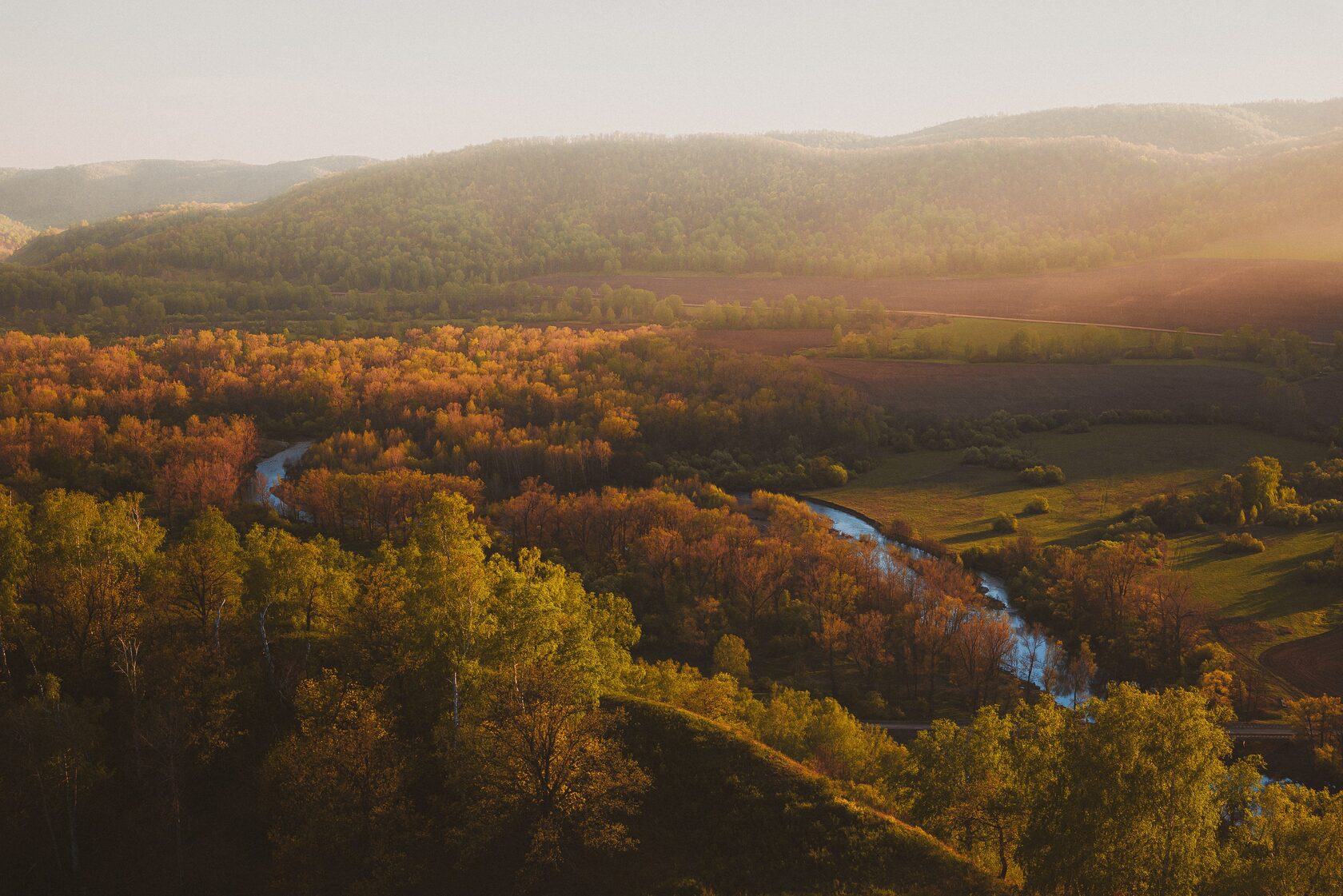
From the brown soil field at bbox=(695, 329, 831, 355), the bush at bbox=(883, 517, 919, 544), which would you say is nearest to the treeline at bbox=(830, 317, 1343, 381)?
the brown soil field at bbox=(695, 329, 831, 355)

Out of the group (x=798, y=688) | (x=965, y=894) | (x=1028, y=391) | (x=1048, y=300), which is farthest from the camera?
(x=1048, y=300)

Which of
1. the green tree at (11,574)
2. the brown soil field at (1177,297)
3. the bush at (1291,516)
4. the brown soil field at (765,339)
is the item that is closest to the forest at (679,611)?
the green tree at (11,574)

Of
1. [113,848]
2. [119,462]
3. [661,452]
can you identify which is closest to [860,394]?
[661,452]

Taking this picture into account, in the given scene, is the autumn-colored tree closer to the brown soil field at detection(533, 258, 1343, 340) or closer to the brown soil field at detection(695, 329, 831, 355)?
the brown soil field at detection(695, 329, 831, 355)

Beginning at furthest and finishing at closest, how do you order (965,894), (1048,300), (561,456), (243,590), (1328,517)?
(1048,300) → (561,456) → (1328,517) → (243,590) → (965,894)

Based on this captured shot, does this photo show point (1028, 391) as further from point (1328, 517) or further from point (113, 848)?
point (113, 848)

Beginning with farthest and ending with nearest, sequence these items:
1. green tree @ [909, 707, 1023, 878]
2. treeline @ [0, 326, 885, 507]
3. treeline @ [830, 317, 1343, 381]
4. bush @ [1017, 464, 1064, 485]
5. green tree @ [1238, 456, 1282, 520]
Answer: treeline @ [830, 317, 1343, 381]
bush @ [1017, 464, 1064, 485]
treeline @ [0, 326, 885, 507]
green tree @ [1238, 456, 1282, 520]
green tree @ [909, 707, 1023, 878]

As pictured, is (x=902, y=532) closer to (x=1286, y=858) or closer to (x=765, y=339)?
(x=1286, y=858)
